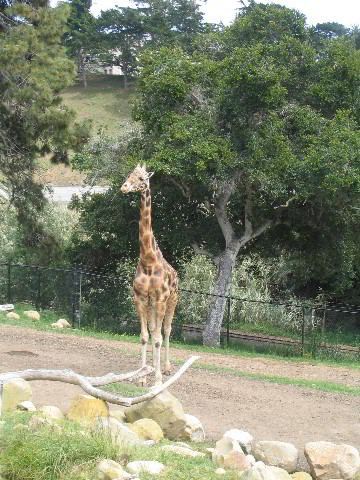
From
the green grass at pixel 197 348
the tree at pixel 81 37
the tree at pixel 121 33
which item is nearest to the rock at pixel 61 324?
the green grass at pixel 197 348

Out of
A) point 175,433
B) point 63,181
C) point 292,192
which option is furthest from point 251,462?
point 63,181

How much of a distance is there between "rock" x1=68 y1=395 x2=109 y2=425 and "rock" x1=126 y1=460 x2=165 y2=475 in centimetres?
166

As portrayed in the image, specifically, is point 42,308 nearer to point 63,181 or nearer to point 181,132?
point 181,132

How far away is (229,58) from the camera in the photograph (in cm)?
2098

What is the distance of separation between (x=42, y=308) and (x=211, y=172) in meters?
7.22

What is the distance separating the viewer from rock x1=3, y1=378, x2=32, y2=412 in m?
10.5

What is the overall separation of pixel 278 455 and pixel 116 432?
204 cm

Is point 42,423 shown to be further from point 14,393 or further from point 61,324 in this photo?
point 61,324

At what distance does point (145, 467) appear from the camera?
8453 millimetres

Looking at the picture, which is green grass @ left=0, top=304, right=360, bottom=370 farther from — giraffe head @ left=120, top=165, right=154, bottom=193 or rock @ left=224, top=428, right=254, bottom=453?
rock @ left=224, top=428, right=254, bottom=453

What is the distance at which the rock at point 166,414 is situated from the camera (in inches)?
416

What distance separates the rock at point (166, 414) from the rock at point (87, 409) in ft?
1.90

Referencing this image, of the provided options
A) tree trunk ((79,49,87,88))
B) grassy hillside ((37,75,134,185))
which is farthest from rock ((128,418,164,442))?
tree trunk ((79,49,87,88))

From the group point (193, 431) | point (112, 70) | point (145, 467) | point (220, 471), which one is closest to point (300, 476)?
point (220, 471)
